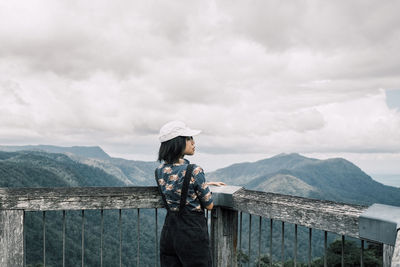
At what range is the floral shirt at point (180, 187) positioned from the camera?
229cm

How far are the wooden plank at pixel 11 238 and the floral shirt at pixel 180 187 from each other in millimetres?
1010

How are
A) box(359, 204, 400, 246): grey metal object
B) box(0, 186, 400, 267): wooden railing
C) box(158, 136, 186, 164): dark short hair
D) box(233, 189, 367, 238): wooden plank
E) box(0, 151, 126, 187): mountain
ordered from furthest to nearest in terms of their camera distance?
box(0, 151, 126, 187): mountain, box(158, 136, 186, 164): dark short hair, box(0, 186, 400, 267): wooden railing, box(233, 189, 367, 238): wooden plank, box(359, 204, 400, 246): grey metal object

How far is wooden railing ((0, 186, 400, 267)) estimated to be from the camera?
2061 mm

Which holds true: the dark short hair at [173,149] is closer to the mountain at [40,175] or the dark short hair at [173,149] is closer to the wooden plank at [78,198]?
the wooden plank at [78,198]

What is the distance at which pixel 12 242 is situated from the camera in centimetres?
245

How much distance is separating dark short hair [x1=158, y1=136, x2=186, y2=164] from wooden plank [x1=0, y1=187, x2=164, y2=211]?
32 centimetres

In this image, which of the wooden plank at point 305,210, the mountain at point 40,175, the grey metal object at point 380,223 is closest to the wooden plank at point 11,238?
the wooden plank at point 305,210

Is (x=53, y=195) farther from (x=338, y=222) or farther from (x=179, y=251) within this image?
(x=338, y=222)

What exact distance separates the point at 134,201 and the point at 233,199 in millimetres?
709

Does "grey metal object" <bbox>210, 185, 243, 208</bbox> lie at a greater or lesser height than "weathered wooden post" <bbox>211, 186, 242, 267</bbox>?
greater

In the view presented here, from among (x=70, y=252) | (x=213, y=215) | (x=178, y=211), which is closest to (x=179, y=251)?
(x=178, y=211)

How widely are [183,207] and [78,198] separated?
78 cm

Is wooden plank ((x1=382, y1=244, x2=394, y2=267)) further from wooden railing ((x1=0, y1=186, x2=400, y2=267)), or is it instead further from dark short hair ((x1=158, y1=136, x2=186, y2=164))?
dark short hair ((x1=158, y1=136, x2=186, y2=164))

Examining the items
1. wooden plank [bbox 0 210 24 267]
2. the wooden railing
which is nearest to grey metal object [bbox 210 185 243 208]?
the wooden railing
